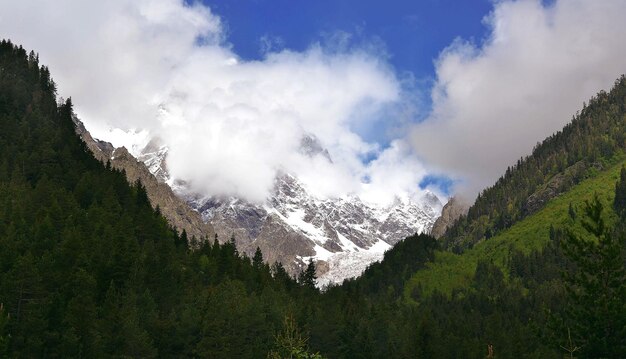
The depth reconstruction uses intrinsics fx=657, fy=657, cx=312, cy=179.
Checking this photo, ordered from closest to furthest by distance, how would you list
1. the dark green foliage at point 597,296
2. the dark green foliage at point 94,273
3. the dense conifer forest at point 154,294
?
the dark green foliage at point 597,296 → the dense conifer forest at point 154,294 → the dark green foliage at point 94,273

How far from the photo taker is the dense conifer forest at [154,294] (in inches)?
1973

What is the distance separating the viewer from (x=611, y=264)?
49.4 m

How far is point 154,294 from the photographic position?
112 meters

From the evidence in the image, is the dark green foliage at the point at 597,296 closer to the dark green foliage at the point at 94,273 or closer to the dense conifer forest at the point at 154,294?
the dense conifer forest at the point at 154,294

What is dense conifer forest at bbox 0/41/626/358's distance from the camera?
1973 inches

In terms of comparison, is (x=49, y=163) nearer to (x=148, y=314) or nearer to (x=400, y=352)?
(x=148, y=314)

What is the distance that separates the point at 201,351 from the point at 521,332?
277 feet

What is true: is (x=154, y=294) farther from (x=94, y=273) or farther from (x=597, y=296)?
(x=597, y=296)

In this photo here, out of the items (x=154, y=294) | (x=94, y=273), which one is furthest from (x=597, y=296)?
(x=154, y=294)

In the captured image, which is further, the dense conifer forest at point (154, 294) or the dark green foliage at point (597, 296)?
the dense conifer forest at point (154, 294)

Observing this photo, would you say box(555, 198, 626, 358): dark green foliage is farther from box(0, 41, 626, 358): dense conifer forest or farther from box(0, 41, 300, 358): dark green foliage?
box(0, 41, 300, 358): dark green foliage

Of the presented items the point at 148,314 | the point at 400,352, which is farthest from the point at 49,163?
the point at 400,352

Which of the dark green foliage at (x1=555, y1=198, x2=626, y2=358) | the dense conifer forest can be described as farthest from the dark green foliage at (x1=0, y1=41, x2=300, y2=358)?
the dark green foliage at (x1=555, y1=198, x2=626, y2=358)

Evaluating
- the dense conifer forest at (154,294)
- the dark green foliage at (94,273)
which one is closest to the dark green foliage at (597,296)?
the dense conifer forest at (154,294)
